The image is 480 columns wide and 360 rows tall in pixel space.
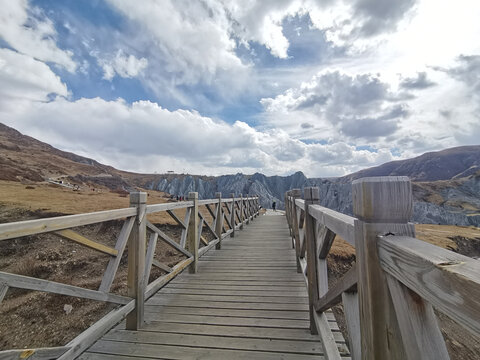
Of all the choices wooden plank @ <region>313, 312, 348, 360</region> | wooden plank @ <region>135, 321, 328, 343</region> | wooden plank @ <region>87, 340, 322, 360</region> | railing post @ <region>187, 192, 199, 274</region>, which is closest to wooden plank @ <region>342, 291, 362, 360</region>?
wooden plank @ <region>313, 312, 348, 360</region>

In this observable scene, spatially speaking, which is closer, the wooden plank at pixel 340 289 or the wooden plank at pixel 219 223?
the wooden plank at pixel 340 289

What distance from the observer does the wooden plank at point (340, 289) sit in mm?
1414

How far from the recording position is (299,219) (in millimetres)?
4801

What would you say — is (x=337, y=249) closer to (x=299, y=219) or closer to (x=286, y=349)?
(x=299, y=219)

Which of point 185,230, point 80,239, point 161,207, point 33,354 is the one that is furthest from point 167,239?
point 33,354

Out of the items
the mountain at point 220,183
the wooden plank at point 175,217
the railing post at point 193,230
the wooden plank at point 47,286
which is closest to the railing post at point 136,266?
the wooden plank at point 47,286

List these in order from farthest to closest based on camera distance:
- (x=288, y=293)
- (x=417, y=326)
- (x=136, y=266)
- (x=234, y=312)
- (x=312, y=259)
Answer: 1. (x=288, y=293)
2. (x=234, y=312)
3. (x=136, y=266)
4. (x=312, y=259)
5. (x=417, y=326)

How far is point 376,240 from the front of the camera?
3.29ft

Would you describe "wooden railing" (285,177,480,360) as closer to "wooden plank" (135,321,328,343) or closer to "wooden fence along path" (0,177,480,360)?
"wooden fence along path" (0,177,480,360)

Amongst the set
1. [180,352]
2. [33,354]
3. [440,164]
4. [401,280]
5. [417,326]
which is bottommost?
[180,352]

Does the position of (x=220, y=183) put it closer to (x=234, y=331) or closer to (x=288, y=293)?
(x=288, y=293)

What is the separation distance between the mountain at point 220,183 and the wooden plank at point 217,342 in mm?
35190

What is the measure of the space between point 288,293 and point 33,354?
306 cm

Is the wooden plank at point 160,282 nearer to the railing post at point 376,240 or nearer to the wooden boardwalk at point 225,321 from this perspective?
the wooden boardwalk at point 225,321
